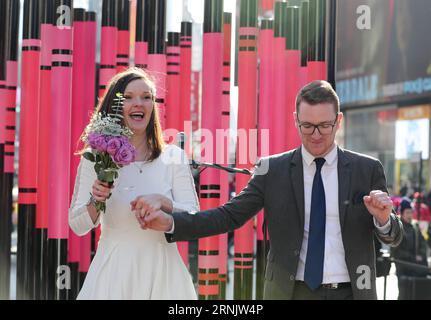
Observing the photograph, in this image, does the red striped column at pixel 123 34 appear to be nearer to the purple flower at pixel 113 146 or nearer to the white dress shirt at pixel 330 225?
the purple flower at pixel 113 146

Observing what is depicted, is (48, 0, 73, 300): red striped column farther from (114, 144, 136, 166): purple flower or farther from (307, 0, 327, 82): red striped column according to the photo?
(114, 144, 136, 166): purple flower

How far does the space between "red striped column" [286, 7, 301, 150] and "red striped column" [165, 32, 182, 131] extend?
2.11 feet

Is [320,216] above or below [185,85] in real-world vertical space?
below

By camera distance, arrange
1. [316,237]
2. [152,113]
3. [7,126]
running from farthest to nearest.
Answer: [7,126], [152,113], [316,237]

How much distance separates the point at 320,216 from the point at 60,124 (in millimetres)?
1887

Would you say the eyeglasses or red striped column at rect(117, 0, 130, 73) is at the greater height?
red striped column at rect(117, 0, 130, 73)

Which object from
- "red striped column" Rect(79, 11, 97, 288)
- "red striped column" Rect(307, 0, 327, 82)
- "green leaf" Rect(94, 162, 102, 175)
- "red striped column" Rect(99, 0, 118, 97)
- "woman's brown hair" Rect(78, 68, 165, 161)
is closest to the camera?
"green leaf" Rect(94, 162, 102, 175)

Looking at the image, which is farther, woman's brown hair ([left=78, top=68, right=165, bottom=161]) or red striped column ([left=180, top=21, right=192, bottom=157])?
red striped column ([left=180, top=21, right=192, bottom=157])

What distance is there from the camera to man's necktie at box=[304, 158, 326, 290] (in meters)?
2.55

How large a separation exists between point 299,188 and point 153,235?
590mm

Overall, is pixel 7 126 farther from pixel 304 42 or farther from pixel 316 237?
pixel 316 237

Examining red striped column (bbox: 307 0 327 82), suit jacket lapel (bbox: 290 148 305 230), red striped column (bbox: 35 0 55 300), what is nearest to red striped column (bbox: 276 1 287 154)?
red striped column (bbox: 307 0 327 82)

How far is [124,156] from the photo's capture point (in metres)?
2.65

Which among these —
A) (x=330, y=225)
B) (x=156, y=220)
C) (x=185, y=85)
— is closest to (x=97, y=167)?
(x=156, y=220)
